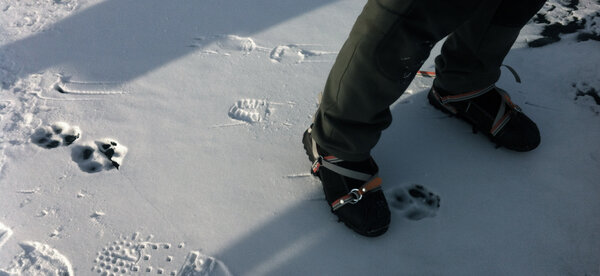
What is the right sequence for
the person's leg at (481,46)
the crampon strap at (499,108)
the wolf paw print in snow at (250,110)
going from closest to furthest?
the person's leg at (481,46), the crampon strap at (499,108), the wolf paw print in snow at (250,110)

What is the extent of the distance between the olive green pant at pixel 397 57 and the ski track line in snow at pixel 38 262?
840 millimetres

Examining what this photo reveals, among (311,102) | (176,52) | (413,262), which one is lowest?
(413,262)

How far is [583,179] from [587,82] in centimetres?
49

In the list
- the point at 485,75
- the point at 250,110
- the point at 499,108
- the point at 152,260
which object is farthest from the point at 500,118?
the point at 152,260

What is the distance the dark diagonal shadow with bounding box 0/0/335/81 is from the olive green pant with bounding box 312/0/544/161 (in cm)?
90

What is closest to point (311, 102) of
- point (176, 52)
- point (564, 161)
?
point (176, 52)

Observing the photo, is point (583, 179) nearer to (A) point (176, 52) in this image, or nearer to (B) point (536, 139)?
(B) point (536, 139)

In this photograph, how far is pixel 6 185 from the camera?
48.6 inches

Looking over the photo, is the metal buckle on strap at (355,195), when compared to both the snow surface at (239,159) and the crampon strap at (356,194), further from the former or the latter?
the snow surface at (239,159)

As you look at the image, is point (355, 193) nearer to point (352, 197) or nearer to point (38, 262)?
point (352, 197)

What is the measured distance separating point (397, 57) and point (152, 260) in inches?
35.3

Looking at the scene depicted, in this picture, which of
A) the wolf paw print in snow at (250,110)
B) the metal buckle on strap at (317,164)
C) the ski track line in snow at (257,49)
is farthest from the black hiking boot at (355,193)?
the ski track line in snow at (257,49)

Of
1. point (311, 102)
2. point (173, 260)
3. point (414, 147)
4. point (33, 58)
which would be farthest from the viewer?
point (33, 58)

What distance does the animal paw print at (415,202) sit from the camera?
46.7 inches
